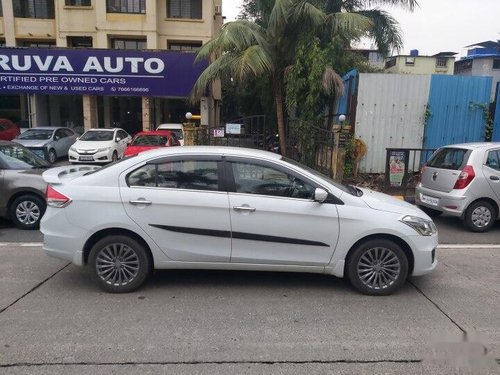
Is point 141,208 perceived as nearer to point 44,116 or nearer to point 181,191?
point 181,191

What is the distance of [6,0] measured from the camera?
25.1m

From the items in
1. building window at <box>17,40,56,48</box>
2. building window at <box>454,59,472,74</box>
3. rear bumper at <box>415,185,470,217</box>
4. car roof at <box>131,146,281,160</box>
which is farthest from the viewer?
building window at <box>454,59,472,74</box>

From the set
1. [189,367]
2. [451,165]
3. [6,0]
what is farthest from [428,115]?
[6,0]

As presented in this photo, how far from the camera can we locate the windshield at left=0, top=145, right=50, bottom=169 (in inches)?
310

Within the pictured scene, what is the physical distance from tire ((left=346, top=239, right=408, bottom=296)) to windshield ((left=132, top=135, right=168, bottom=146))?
1155 cm

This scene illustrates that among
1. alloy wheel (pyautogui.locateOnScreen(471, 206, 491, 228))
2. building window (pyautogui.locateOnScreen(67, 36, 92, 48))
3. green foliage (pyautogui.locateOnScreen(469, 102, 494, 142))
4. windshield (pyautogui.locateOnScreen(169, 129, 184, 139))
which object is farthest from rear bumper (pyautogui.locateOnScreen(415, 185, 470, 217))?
building window (pyautogui.locateOnScreen(67, 36, 92, 48))

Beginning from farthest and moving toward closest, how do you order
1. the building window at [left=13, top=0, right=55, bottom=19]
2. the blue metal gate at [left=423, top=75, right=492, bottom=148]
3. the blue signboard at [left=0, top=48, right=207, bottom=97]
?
the building window at [left=13, top=0, right=55, bottom=19]
the blue signboard at [left=0, top=48, right=207, bottom=97]
the blue metal gate at [left=423, top=75, right=492, bottom=148]

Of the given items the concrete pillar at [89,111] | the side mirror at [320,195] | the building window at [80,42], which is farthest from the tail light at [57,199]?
the building window at [80,42]


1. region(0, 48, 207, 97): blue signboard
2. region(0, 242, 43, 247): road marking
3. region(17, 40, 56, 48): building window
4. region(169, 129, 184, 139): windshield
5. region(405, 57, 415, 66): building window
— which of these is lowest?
region(0, 242, 43, 247): road marking

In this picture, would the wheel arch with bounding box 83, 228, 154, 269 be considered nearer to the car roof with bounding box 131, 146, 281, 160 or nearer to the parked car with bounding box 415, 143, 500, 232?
the car roof with bounding box 131, 146, 281, 160

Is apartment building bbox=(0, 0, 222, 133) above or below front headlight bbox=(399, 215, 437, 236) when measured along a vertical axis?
above

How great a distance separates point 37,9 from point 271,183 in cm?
2723

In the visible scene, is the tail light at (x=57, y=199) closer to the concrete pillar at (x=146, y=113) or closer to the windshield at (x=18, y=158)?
the windshield at (x=18, y=158)

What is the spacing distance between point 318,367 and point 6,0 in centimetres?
2863
